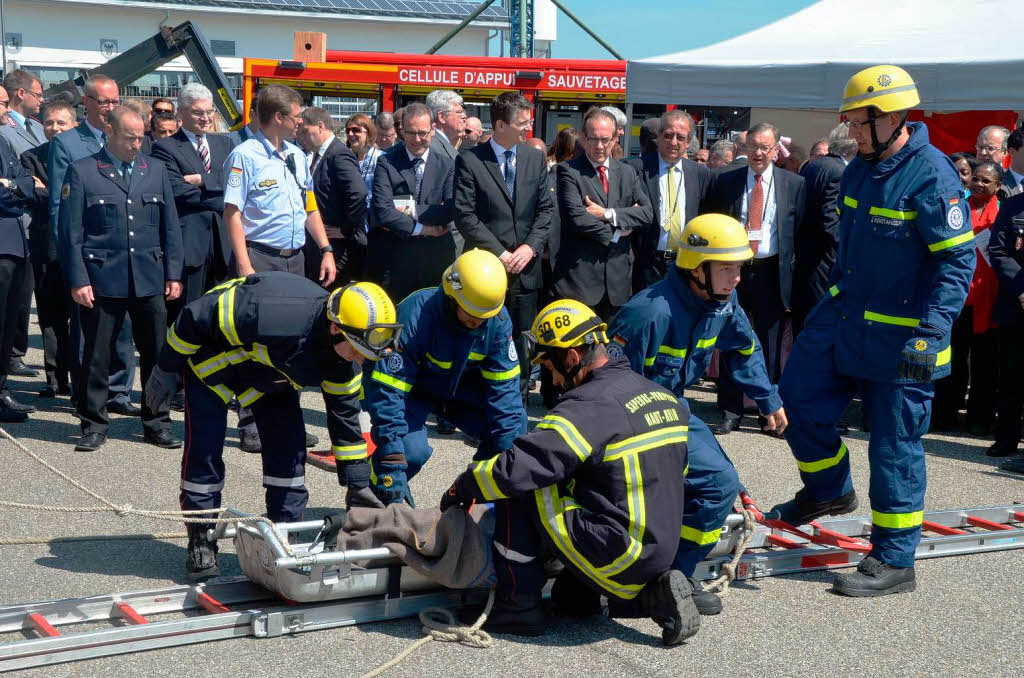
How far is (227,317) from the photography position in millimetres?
4824

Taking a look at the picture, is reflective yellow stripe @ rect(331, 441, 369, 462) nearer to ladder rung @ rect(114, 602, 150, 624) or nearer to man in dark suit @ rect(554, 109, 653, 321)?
ladder rung @ rect(114, 602, 150, 624)

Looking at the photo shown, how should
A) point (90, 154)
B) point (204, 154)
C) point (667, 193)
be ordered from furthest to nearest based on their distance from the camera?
1. point (667, 193)
2. point (204, 154)
3. point (90, 154)

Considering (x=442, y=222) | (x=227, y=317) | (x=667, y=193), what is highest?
(x=667, y=193)

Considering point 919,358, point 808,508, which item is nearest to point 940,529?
point 808,508

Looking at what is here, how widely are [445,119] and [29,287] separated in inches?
140

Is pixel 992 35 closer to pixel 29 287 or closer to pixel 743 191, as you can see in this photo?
pixel 743 191

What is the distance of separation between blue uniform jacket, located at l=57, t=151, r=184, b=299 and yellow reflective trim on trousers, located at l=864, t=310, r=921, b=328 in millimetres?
4621

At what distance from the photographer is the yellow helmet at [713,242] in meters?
5.15

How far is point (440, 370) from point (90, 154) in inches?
152

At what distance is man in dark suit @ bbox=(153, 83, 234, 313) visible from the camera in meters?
7.97

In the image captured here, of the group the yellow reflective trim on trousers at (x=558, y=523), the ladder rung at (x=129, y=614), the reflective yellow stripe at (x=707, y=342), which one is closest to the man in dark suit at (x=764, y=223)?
the reflective yellow stripe at (x=707, y=342)

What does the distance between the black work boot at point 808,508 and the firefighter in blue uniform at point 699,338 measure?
0.42m

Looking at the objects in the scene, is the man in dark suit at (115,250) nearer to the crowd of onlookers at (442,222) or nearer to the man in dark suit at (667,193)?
the crowd of onlookers at (442,222)

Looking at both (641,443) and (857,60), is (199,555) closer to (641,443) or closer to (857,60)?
(641,443)
